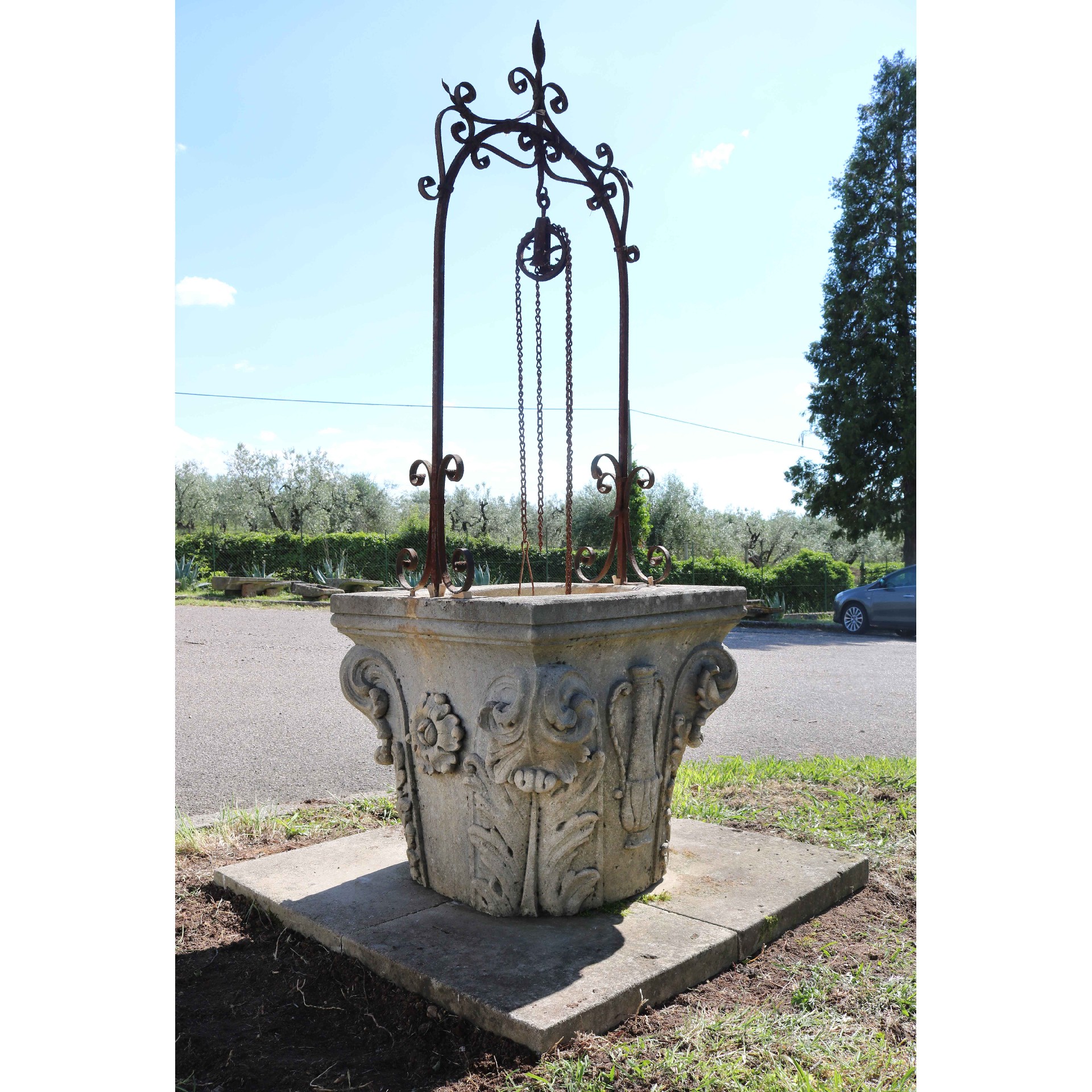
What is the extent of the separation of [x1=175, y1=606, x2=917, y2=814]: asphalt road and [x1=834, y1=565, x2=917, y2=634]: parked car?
49.8 inches

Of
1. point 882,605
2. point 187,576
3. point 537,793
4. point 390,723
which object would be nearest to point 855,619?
point 882,605

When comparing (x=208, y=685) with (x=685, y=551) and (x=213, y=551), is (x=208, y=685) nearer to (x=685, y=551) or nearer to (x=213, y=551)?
(x=213, y=551)

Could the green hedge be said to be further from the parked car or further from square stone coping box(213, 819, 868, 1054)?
square stone coping box(213, 819, 868, 1054)

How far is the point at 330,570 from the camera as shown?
64.9 ft

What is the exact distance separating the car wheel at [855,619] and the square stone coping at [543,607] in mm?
11397

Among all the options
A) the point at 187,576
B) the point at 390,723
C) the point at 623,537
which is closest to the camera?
the point at 390,723

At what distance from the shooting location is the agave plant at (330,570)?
1952cm

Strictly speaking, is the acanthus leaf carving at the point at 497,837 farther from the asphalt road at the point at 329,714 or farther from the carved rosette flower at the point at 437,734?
the asphalt road at the point at 329,714

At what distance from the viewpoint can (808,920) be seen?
9.61 ft

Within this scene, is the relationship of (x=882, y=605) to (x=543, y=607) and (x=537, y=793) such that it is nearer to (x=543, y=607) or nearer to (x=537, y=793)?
(x=537, y=793)

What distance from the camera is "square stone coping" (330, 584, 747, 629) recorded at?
2469mm

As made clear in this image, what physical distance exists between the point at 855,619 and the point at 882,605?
606 mm

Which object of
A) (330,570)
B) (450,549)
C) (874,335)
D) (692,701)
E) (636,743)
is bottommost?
(636,743)

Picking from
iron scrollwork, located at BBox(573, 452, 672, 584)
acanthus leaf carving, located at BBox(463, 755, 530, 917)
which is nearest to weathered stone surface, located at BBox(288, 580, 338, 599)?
iron scrollwork, located at BBox(573, 452, 672, 584)
